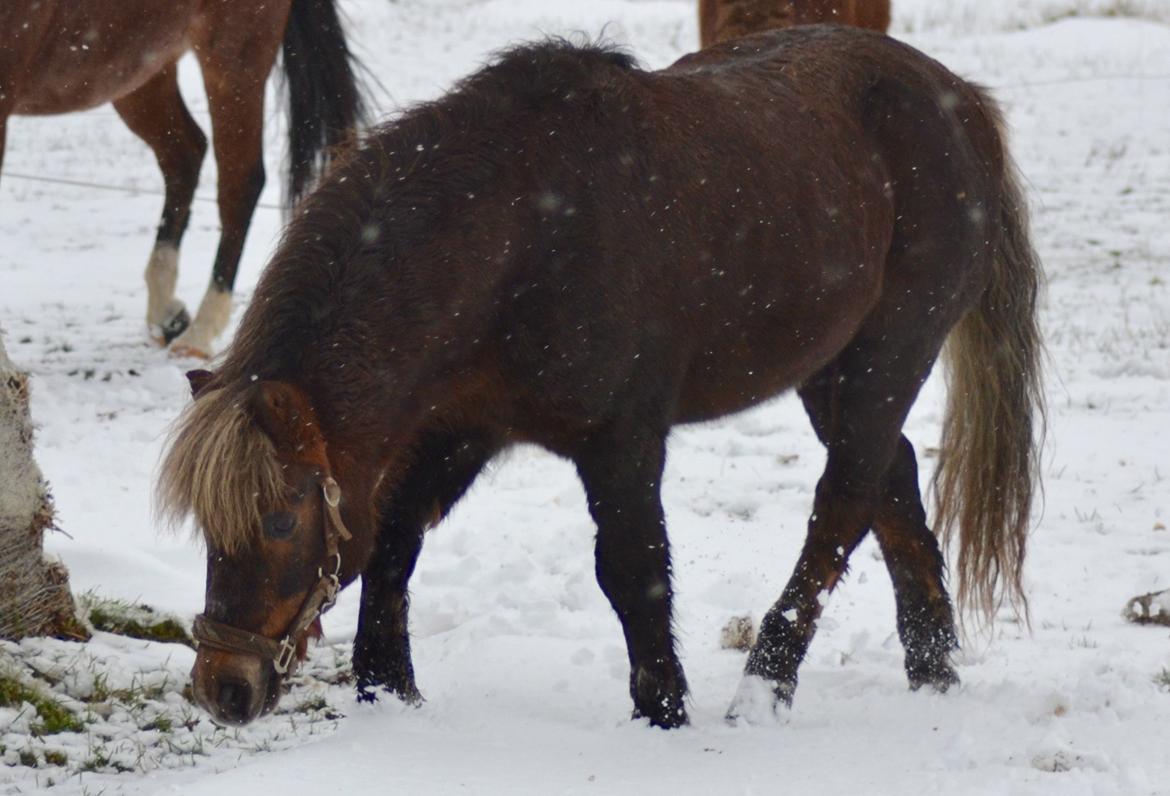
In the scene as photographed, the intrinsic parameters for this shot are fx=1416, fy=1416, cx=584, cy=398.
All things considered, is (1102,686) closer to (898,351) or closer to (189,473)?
(898,351)

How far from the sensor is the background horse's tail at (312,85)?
295 inches

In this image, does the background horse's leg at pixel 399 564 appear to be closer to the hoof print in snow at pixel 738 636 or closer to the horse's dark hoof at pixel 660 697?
the horse's dark hoof at pixel 660 697

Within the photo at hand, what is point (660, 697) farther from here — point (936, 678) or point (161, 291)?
point (161, 291)

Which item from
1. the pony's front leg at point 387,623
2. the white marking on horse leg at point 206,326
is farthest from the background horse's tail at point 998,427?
the white marking on horse leg at point 206,326

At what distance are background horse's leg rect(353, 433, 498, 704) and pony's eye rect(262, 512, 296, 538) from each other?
29.2 inches

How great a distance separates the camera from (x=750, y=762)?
127 inches

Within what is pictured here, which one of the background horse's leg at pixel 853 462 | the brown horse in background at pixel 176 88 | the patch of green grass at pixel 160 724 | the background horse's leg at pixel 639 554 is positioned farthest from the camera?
the brown horse in background at pixel 176 88

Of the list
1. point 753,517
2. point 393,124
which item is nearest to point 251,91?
point 753,517

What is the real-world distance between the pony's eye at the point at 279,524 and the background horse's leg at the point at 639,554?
0.77 meters

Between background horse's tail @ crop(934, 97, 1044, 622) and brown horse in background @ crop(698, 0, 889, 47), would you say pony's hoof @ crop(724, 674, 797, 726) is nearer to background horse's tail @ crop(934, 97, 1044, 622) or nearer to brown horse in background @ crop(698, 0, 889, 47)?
background horse's tail @ crop(934, 97, 1044, 622)

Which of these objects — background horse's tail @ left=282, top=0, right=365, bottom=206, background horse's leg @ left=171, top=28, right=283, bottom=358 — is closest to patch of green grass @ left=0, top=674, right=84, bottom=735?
background horse's leg @ left=171, top=28, right=283, bottom=358

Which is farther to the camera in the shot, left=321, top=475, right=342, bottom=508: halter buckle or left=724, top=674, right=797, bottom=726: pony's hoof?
left=724, top=674, right=797, bottom=726: pony's hoof

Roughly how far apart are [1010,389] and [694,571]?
1.27 meters

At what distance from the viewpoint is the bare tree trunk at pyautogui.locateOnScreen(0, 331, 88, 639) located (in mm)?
3645
